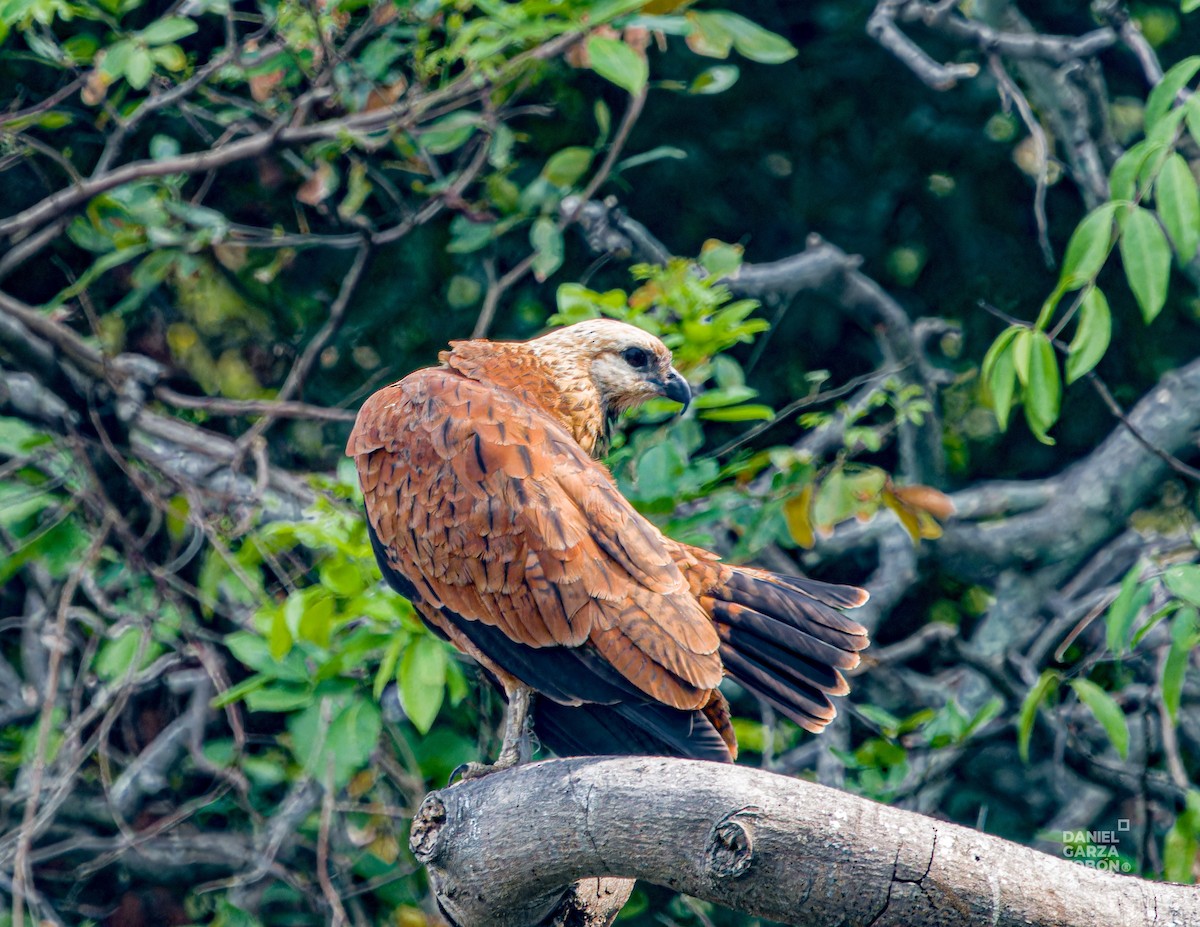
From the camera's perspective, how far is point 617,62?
2891 mm

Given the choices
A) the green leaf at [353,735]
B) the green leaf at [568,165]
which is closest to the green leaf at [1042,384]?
the green leaf at [568,165]

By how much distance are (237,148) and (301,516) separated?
1.03 m

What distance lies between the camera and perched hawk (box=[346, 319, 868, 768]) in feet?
6.56

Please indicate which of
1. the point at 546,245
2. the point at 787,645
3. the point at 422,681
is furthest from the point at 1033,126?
the point at 422,681

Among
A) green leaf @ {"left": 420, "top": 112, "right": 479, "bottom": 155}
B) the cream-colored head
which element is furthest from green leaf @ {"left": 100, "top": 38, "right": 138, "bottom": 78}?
the cream-colored head

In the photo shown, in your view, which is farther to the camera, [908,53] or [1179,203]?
[908,53]

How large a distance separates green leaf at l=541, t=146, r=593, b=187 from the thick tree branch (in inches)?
82.4

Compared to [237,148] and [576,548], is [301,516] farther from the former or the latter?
[576,548]

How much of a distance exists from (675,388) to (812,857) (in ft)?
4.10

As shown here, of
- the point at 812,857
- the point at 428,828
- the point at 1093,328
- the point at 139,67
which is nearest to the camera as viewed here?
the point at 812,857

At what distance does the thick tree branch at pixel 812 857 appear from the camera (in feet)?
4.97

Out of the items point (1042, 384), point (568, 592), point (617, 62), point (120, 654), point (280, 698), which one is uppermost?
point (617, 62)

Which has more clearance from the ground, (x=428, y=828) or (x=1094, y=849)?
(x=428, y=828)

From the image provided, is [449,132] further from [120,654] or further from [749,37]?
[120,654]
